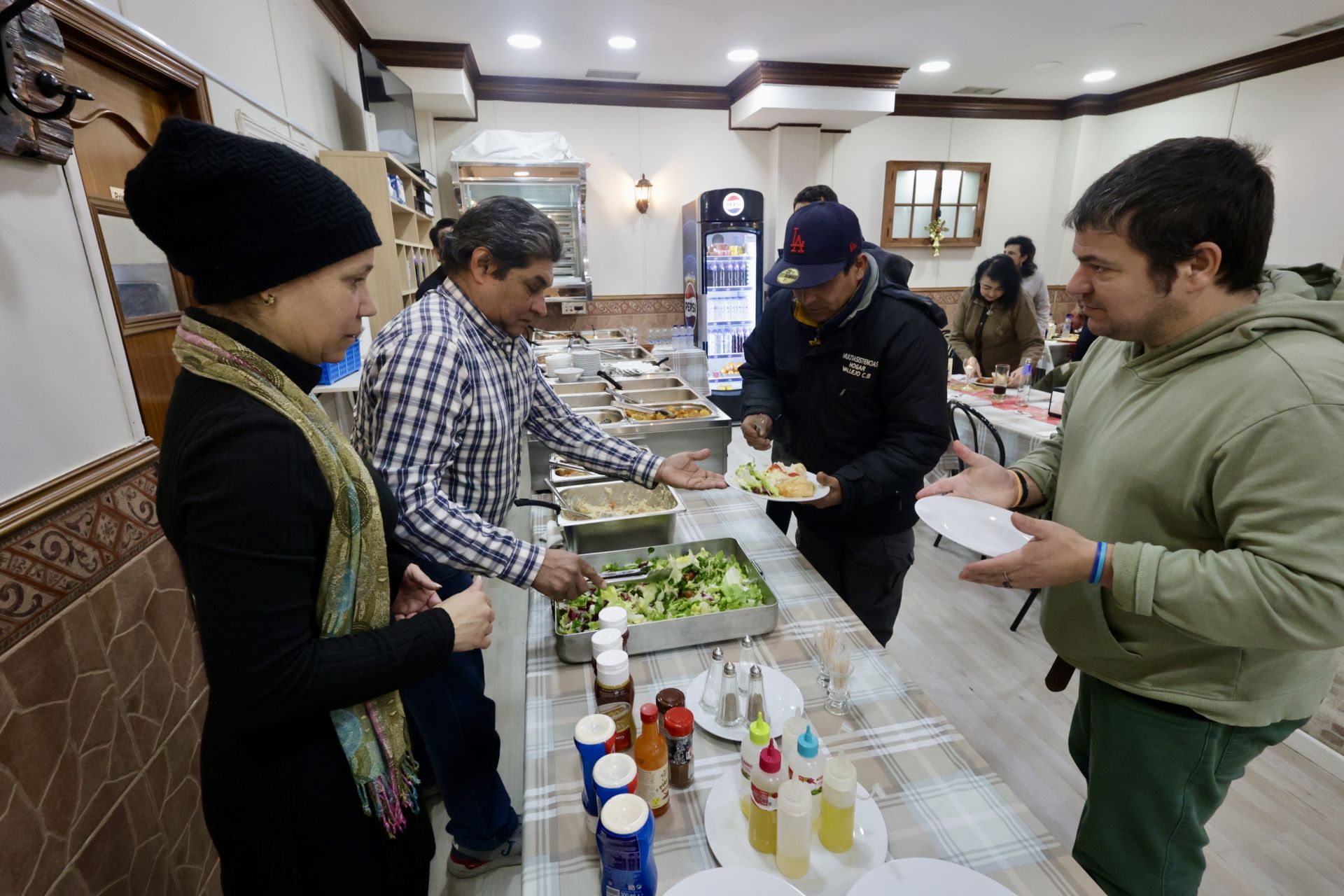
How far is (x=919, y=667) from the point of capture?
2.70 metres

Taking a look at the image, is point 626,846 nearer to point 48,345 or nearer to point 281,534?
point 281,534

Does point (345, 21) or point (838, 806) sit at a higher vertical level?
point (345, 21)

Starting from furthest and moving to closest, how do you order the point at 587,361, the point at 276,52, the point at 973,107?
the point at 973,107
the point at 587,361
the point at 276,52

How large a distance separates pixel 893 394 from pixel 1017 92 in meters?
6.82

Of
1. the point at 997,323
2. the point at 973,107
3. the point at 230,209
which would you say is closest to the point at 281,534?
the point at 230,209

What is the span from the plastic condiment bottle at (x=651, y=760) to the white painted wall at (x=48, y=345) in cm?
124

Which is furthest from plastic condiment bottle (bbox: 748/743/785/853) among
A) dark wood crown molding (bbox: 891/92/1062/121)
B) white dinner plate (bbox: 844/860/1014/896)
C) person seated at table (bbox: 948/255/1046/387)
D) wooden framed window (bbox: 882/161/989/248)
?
dark wood crown molding (bbox: 891/92/1062/121)

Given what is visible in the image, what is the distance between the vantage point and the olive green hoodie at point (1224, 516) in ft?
2.92

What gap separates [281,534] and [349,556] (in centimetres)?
13

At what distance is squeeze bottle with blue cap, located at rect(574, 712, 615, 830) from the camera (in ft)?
3.03

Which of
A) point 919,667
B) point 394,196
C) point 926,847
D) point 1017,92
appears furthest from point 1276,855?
point 1017,92

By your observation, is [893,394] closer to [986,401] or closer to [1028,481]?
[1028,481]

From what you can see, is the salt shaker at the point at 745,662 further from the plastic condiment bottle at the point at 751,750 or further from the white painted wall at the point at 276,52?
the white painted wall at the point at 276,52

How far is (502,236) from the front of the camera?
1.50 m
